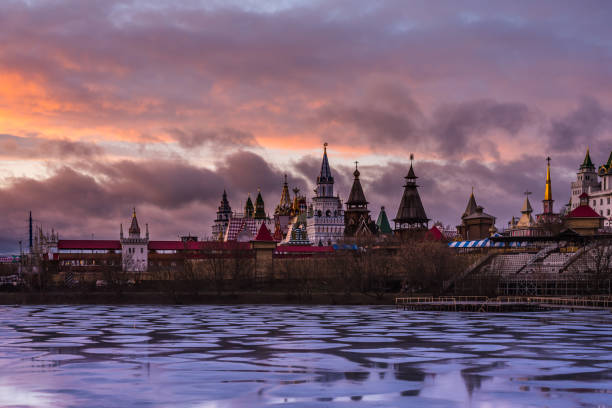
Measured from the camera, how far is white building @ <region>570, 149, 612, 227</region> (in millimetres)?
162375

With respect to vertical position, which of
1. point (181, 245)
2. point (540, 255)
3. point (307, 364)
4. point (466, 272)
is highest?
point (181, 245)

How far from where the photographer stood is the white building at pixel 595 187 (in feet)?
533

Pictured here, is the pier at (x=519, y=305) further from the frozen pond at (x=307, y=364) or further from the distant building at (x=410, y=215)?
the distant building at (x=410, y=215)

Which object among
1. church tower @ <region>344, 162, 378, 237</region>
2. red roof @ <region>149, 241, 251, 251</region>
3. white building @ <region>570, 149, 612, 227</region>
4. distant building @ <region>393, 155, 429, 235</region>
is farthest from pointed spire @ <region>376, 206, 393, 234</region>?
red roof @ <region>149, 241, 251, 251</region>

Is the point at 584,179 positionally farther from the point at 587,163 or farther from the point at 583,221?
the point at 583,221

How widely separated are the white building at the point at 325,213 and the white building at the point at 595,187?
50.8 m

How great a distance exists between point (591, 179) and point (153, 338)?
15903 cm

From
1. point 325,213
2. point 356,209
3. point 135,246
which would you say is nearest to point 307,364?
point 135,246

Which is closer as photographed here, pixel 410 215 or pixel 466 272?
pixel 466 272

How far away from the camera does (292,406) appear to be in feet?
59.2

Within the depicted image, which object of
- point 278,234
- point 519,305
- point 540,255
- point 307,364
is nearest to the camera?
point 307,364

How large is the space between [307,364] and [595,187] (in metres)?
160

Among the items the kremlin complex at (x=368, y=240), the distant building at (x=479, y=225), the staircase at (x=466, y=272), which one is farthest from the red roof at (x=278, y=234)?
the staircase at (x=466, y=272)

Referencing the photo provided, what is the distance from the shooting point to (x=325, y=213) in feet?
590
